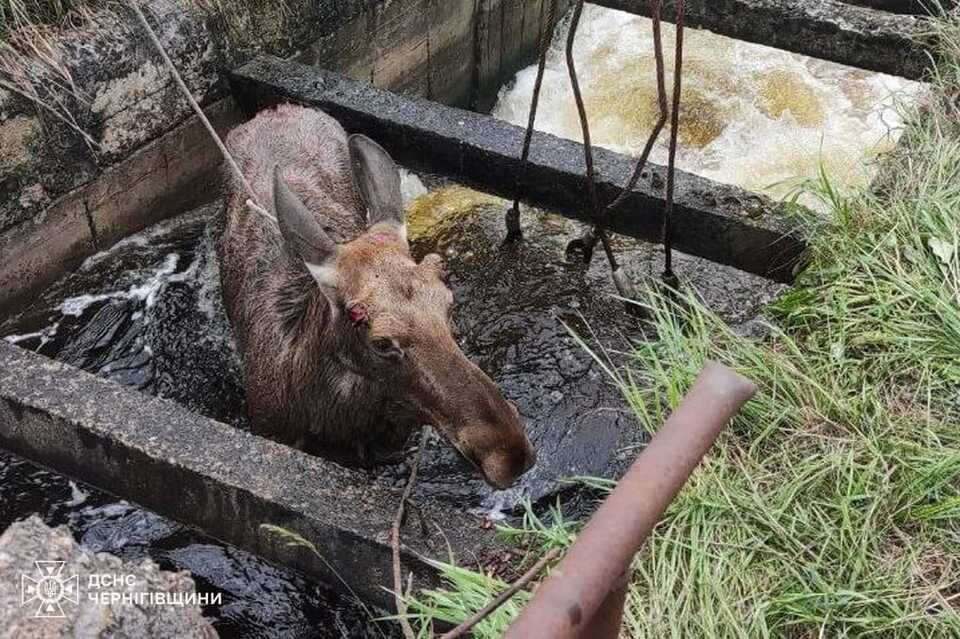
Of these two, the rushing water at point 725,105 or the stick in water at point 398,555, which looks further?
the rushing water at point 725,105

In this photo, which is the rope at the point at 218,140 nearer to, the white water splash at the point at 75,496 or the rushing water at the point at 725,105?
the white water splash at the point at 75,496

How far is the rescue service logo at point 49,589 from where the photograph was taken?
2348mm

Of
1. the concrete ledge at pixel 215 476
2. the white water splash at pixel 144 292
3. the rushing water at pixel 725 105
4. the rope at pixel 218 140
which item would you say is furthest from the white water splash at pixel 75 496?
the rushing water at pixel 725 105

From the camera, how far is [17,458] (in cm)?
435

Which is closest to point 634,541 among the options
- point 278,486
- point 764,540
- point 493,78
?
point 764,540

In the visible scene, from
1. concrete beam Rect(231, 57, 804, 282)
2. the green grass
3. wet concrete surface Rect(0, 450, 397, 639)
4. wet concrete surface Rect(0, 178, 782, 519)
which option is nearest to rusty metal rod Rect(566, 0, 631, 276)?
concrete beam Rect(231, 57, 804, 282)

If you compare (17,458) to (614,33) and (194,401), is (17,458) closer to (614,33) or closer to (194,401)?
(194,401)

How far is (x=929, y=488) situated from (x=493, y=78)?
7.16 metres

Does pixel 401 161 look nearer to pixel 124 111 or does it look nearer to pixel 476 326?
pixel 476 326

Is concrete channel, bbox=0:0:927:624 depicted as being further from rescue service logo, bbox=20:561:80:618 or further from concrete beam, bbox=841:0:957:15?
concrete beam, bbox=841:0:957:15

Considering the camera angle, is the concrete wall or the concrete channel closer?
the concrete channel

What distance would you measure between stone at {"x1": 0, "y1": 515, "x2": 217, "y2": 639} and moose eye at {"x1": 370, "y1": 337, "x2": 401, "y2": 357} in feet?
3.87

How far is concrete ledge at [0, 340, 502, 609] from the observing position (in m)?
3.59

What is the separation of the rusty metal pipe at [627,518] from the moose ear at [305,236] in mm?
2600
